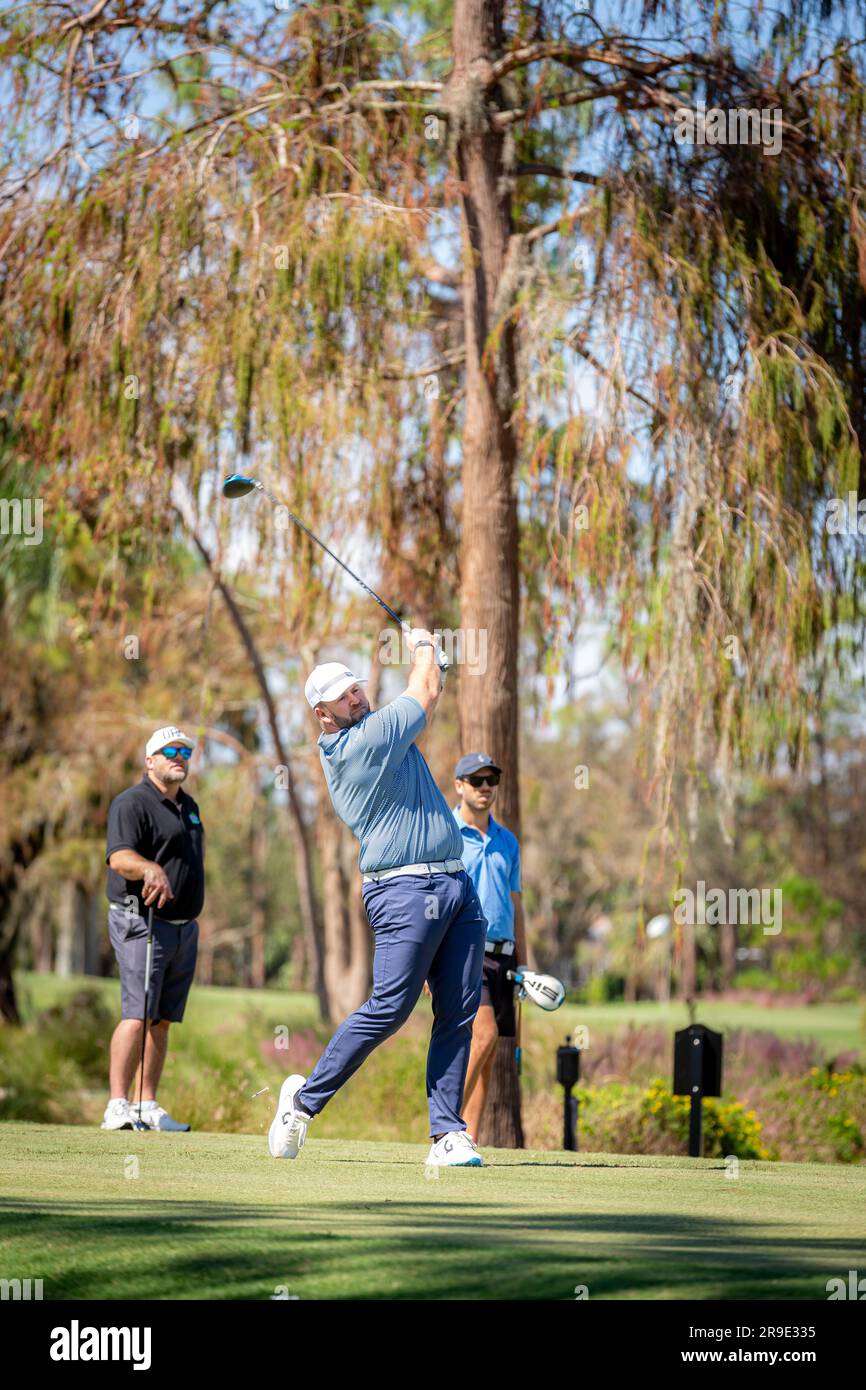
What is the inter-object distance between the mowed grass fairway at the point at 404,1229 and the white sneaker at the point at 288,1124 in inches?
4.6

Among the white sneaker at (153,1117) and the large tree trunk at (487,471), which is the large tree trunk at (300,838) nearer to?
the large tree trunk at (487,471)

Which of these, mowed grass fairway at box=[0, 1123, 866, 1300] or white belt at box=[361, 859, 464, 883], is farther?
white belt at box=[361, 859, 464, 883]

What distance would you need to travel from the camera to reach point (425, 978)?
7.44 metres

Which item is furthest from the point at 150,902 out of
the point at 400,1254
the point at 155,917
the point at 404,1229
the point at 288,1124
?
the point at 400,1254

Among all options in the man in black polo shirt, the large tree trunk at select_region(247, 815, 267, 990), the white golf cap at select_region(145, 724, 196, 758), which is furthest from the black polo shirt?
the large tree trunk at select_region(247, 815, 267, 990)

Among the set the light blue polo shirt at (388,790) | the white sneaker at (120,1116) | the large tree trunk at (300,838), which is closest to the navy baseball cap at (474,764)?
the light blue polo shirt at (388,790)

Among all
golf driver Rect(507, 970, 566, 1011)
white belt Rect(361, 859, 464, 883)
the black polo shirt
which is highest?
→ the black polo shirt

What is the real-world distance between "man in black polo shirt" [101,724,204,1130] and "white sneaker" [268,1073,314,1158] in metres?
2.29

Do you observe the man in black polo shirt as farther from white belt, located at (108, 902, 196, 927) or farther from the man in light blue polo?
the man in light blue polo

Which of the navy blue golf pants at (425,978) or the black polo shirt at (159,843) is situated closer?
the navy blue golf pants at (425,978)

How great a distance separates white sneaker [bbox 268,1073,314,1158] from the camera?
7453mm

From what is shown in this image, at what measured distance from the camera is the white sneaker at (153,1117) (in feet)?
31.7

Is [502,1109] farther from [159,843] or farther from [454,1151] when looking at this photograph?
[454,1151]
